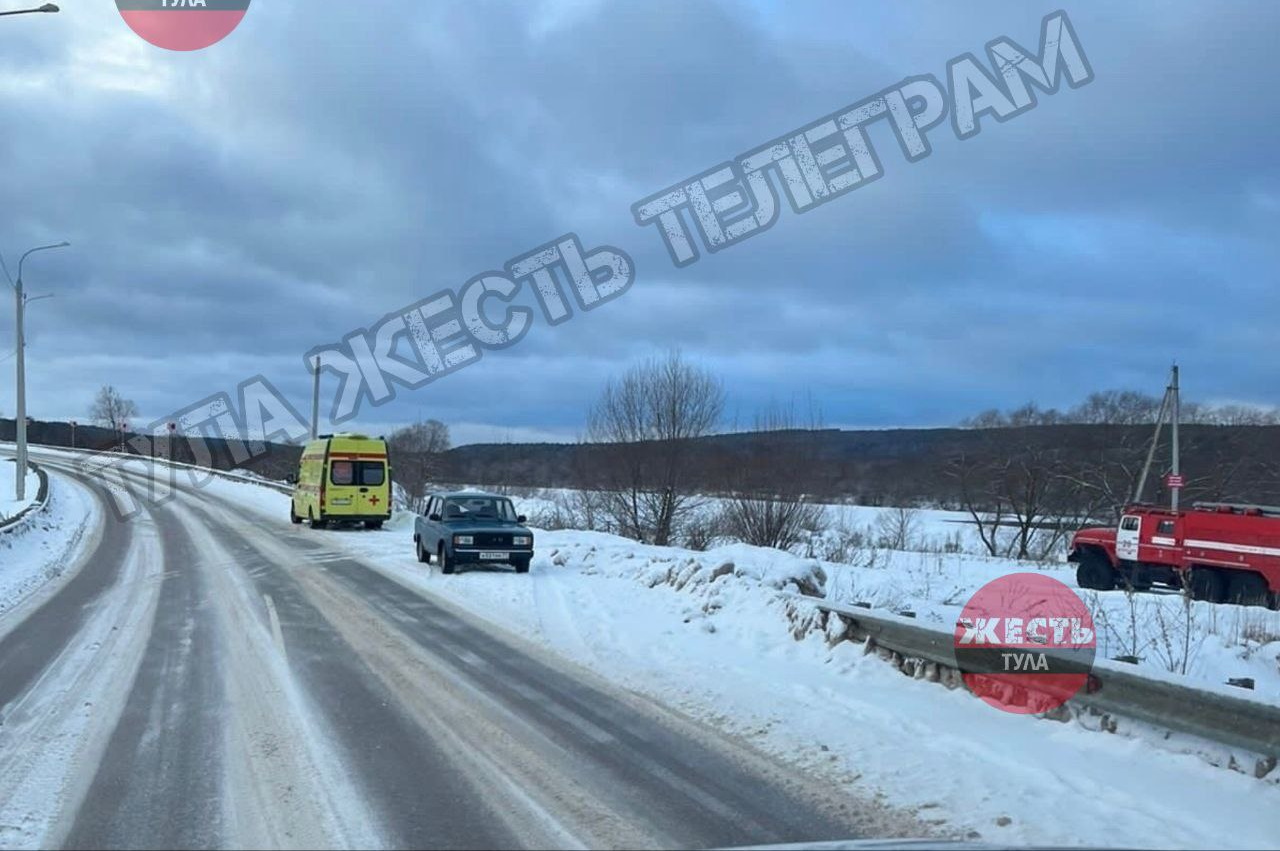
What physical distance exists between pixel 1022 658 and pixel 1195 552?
20.5 metres

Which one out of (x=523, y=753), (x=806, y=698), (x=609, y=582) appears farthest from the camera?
(x=609, y=582)

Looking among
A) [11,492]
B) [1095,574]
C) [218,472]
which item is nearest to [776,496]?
[1095,574]

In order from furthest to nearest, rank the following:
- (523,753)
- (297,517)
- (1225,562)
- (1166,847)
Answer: (297,517) → (1225,562) → (523,753) → (1166,847)

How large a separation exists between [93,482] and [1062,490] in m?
52.3

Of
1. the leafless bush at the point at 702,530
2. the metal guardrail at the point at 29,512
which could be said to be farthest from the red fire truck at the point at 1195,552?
the metal guardrail at the point at 29,512

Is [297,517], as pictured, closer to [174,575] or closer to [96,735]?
[174,575]

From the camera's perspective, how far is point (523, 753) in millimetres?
6488

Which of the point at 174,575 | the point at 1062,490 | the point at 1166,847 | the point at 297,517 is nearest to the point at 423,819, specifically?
the point at 1166,847

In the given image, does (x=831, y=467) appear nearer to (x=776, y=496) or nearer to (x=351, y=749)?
(x=776, y=496)

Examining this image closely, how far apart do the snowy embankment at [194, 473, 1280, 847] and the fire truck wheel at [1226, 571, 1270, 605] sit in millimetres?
11538

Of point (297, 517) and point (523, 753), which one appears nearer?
point (523, 753)

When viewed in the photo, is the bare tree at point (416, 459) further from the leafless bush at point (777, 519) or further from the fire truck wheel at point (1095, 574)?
the fire truck wheel at point (1095, 574)

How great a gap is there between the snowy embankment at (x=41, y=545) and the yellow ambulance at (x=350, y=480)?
6.46 m

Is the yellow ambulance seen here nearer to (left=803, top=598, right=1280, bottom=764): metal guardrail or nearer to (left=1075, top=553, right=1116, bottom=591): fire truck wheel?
(left=1075, top=553, right=1116, bottom=591): fire truck wheel
